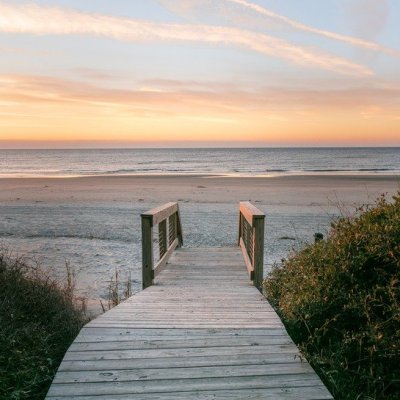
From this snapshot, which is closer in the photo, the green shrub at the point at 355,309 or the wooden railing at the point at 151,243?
the green shrub at the point at 355,309

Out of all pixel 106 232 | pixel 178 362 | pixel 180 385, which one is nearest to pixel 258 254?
pixel 178 362

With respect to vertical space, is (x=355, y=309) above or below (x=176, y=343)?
above

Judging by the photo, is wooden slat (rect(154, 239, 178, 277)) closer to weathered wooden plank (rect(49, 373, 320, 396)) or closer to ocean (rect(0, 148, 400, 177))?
weathered wooden plank (rect(49, 373, 320, 396))

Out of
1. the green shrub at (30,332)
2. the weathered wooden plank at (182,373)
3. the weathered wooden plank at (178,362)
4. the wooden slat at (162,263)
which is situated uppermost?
the weathered wooden plank at (182,373)

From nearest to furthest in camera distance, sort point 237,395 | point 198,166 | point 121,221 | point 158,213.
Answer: point 237,395 < point 158,213 < point 121,221 < point 198,166

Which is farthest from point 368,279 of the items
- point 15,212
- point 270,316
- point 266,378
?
point 15,212

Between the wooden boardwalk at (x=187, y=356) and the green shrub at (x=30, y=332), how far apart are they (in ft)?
1.03

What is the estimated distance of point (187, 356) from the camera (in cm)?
324

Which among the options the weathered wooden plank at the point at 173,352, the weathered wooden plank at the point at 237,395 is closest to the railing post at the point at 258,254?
the weathered wooden plank at the point at 173,352

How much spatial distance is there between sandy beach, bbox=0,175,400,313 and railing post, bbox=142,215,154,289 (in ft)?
4.45

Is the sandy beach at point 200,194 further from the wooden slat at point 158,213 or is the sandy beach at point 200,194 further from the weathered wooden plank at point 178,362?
the weathered wooden plank at point 178,362

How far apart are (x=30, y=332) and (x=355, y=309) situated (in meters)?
2.95

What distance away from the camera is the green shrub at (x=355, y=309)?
309cm

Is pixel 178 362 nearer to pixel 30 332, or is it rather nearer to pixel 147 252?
pixel 30 332
